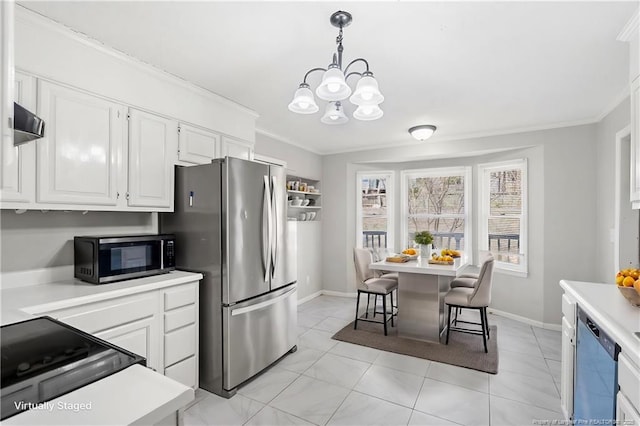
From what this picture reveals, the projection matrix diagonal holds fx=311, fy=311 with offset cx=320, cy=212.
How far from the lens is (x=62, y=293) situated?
5.95 feet

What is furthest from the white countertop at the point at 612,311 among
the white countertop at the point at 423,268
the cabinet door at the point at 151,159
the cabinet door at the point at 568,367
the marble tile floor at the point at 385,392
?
the cabinet door at the point at 151,159

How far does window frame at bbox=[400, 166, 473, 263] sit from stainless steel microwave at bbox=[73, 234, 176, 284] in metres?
3.85

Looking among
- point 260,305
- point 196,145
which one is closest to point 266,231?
point 260,305

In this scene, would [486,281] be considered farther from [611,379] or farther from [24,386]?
[24,386]

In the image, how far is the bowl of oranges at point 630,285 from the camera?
1593 mm

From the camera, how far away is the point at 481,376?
2682mm

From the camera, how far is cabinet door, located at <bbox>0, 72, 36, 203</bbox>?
1747 mm

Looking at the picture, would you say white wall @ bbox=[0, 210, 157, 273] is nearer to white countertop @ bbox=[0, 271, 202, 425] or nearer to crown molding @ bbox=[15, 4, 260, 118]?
white countertop @ bbox=[0, 271, 202, 425]

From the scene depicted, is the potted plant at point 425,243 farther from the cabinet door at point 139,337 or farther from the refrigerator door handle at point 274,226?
the cabinet door at point 139,337

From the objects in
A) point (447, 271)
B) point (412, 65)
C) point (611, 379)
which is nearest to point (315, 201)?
point (447, 271)

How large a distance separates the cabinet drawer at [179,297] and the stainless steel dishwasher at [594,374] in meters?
2.46

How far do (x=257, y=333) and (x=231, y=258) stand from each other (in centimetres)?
72

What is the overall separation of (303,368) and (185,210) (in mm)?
1752

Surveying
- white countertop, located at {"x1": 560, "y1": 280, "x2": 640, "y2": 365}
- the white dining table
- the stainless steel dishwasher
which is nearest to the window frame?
the white dining table
